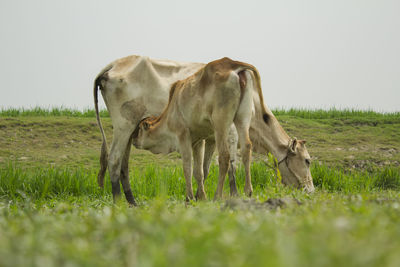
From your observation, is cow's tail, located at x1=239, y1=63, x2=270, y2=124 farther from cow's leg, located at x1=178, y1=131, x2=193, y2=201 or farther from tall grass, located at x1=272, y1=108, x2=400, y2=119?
tall grass, located at x1=272, y1=108, x2=400, y2=119

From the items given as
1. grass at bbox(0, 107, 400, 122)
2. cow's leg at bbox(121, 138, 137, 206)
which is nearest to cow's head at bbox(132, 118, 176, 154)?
cow's leg at bbox(121, 138, 137, 206)

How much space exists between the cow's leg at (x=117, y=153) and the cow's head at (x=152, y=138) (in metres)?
0.17

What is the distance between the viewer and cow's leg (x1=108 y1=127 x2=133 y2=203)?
6.78m

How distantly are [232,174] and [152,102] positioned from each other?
169 cm

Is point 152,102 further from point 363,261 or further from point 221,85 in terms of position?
point 363,261

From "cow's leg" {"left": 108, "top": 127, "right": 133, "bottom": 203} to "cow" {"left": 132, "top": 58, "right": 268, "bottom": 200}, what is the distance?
0.49m

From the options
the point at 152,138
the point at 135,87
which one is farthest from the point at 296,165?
the point at 135,87

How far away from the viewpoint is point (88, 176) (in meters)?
7.73

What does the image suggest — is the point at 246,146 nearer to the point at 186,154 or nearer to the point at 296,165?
the point at 186,154

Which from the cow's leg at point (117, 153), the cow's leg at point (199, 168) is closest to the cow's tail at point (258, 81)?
the cow's leg at point (199, 168)

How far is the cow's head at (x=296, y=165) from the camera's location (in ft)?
23.6

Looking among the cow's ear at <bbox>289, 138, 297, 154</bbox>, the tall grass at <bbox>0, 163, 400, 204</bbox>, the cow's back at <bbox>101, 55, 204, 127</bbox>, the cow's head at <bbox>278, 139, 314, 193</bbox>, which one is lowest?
the tall grass at <bbox>0, 163, 400, 204</bbox>

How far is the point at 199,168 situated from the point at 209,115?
110 cm

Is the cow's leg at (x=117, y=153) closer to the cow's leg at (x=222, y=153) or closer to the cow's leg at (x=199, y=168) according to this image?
the cow's leg at (x=199, y=168)
